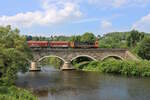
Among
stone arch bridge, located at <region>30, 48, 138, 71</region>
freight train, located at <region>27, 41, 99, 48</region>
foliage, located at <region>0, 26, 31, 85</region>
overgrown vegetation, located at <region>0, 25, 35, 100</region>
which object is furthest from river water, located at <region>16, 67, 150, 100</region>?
freight train, located at <region>27, 41, 99, 48</region>

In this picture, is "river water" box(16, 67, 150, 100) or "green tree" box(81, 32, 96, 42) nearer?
"river water" box(16, 67, 150, 100)

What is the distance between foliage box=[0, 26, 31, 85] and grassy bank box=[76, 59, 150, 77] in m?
20.0

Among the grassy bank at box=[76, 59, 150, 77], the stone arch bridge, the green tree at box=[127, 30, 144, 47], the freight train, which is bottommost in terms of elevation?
the grassy bank at box=[76, 59, 150, 77]

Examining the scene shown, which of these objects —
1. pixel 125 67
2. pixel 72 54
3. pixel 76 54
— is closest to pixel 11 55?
pixel 125 67

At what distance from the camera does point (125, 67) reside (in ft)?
193

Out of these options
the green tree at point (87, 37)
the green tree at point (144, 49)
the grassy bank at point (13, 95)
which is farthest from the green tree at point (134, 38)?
the grassy bank at point (13, 95)

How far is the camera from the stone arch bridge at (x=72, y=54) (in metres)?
65.9

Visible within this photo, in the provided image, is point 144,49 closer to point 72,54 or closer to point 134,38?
point 72,54

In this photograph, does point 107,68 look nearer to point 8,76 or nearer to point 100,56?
point 100,56

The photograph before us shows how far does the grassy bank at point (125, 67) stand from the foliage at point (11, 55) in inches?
788

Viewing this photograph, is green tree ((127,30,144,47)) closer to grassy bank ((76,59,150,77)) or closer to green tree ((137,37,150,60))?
green tree ((137,37,150,60))

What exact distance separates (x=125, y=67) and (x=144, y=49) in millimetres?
15179

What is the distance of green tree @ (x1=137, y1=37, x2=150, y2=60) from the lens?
71.6 metres

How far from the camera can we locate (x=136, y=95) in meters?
35.9
